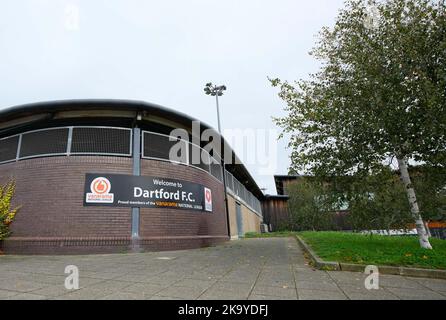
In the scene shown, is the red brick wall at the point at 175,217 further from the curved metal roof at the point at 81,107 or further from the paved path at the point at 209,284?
the paved path at the point at 209,284

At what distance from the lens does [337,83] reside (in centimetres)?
852

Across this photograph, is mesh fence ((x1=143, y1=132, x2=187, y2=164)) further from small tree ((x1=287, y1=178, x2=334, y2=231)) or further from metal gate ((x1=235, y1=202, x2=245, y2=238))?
small tree ((x1=287, y1=178, x2=334, y2=231))

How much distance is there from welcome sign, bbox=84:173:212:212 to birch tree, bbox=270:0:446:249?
200 inches

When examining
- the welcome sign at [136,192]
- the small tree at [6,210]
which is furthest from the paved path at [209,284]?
the small tree at [6,210]

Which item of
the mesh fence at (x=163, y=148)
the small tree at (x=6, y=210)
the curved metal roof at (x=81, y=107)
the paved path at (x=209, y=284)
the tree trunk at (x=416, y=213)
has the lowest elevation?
the paved path at (x=209, y=284)

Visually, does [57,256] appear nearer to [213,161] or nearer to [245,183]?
[213,161]

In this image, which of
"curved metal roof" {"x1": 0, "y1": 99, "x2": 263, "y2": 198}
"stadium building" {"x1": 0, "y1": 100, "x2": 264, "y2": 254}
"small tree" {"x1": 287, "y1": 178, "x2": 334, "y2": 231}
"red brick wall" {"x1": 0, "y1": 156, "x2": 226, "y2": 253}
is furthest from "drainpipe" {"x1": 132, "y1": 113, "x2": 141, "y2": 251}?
"small tree" {"x1": 287, "y1": 178, "x2": 334, "y2": 231}

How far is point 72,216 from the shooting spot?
30.8 ft

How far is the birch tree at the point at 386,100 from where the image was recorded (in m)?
5.95

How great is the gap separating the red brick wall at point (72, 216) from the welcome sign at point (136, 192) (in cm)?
22

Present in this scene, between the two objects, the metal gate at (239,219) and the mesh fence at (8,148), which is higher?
the mesh fence at (8,148)

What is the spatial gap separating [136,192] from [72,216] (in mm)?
2263

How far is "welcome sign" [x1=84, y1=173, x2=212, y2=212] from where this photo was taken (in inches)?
382
